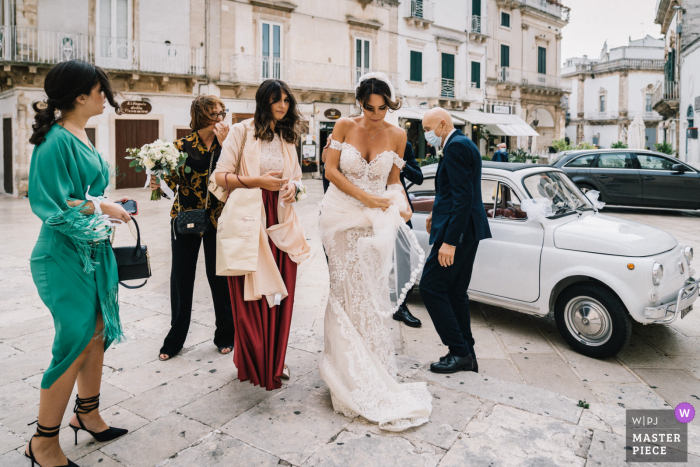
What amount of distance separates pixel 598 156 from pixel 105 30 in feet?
52.9

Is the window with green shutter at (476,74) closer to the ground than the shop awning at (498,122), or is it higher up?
higher up

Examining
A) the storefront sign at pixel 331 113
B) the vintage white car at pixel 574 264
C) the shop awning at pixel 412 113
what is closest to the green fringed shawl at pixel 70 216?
the vintage white car at pixel 574 264

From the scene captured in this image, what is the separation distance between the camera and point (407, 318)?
491 centimetres

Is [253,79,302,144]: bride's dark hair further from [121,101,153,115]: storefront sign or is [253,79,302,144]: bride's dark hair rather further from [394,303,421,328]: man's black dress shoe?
[121,101,153,115]: storefront sign

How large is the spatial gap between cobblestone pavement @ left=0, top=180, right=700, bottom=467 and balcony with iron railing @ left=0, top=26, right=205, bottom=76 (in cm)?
1402

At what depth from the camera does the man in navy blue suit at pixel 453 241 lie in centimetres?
346

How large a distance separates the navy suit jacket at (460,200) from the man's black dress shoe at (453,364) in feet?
2.67

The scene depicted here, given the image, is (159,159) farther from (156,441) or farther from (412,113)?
(412,113)

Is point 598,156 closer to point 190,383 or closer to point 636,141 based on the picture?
point 636,141

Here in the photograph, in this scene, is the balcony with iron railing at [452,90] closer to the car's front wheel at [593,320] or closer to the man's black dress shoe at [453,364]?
the car's front wheel at [593,320]

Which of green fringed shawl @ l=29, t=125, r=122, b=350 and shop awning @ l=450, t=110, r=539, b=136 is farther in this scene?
shop awning @ l=450, t=110, r=539, b=136

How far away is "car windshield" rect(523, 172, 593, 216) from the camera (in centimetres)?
461

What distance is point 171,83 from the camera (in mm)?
18766

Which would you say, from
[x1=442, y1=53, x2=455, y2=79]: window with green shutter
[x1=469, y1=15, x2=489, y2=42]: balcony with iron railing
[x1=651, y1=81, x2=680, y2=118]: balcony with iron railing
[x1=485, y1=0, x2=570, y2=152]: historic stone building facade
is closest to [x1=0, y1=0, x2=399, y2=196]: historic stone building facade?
[x1=442, y1=53, x2=455, y2=79]: window with green shutter
